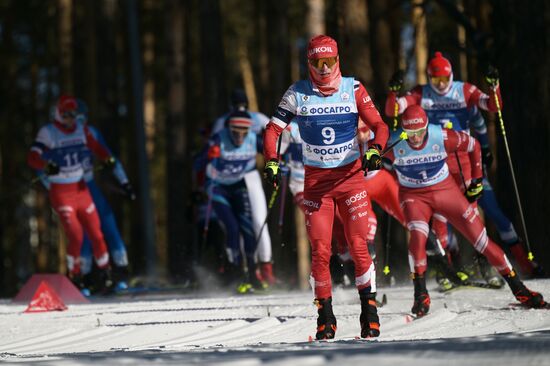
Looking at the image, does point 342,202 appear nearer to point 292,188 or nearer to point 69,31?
point 292,188

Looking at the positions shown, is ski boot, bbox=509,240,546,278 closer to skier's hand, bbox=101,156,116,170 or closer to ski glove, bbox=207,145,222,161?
ski glove, bbox=207,145,222,161

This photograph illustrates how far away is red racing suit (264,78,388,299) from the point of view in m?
9.87

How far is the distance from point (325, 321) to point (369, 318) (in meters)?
0.36

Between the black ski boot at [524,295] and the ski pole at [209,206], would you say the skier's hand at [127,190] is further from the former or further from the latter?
the black ski boot at [524,295]

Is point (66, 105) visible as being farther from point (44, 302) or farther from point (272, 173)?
point (272, 173)

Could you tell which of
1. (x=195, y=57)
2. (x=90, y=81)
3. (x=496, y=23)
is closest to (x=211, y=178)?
(x=496, y=23)

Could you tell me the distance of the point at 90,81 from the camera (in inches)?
1200

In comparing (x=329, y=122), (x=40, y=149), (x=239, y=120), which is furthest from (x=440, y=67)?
(x=40, y=149)

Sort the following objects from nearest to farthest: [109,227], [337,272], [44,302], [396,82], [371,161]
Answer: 1. [371,161]
2. [44,302]
3. [396,82]
4. [337,272]
5. [109,227]

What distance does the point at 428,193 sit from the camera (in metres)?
12.0

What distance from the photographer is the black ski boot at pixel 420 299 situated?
11.4m

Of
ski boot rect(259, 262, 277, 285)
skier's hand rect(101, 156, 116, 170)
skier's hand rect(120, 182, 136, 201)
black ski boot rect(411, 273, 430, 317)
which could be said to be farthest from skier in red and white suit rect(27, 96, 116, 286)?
black ski boot rect(411, 273, 430, 317)

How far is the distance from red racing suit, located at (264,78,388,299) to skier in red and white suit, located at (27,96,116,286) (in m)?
6.96

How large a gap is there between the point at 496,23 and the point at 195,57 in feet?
73.6
